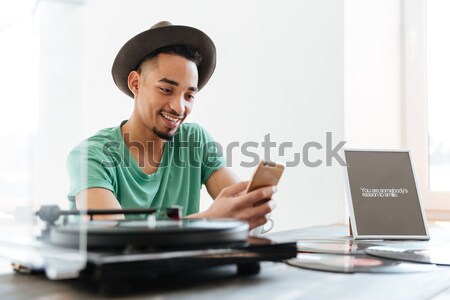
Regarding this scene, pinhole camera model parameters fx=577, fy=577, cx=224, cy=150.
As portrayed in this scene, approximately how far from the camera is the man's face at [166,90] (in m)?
1.58

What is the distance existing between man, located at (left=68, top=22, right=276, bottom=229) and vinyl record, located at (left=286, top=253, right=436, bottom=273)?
0.62 m

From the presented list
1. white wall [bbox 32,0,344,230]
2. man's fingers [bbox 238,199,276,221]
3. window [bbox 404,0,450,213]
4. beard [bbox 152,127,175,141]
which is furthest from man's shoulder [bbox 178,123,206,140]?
window [bbox 404,0,450,213]

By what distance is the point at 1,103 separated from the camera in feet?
2.54

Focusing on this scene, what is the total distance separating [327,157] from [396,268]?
136 centimetres

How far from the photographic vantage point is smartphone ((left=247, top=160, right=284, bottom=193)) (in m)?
1.01

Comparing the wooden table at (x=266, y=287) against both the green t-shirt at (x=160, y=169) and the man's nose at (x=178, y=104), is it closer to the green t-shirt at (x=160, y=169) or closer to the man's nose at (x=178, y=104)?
the green t-shirt at (x=160, y=169)

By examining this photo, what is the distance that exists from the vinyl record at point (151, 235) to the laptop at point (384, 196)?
2.15ft

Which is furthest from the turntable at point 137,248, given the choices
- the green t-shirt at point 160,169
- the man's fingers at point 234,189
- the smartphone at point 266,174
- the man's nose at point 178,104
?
the man's nose at point 178,104

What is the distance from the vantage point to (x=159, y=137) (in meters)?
1.68

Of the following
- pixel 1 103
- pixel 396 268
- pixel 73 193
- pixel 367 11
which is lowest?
pixel 396 268

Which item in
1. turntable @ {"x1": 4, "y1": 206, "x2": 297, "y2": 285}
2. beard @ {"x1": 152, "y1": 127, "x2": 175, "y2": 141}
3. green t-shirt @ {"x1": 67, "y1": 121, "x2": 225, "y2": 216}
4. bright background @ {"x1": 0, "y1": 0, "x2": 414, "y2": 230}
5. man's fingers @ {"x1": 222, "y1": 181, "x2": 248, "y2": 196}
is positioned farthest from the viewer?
bright background @ {"x1": 0, "y1": 0, "x2": 414, "y2": 230}

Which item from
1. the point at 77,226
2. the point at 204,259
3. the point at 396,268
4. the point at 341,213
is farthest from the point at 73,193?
the point at 341,213

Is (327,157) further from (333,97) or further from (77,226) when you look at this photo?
(77,226)

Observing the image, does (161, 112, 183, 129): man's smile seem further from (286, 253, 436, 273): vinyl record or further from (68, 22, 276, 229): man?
(286, 253, 436, 273): vinyl record
